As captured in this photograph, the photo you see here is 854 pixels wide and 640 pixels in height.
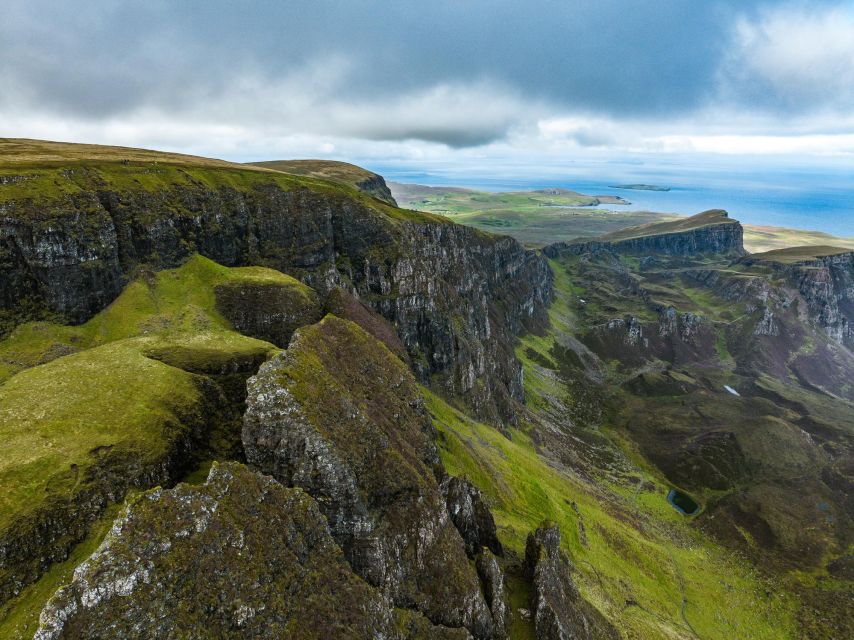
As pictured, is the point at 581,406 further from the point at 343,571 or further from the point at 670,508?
the point at 343,571

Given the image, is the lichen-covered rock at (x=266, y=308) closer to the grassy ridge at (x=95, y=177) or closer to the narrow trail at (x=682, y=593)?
the grassy ridge at (x=95, y=177)

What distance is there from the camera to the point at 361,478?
44.7 m

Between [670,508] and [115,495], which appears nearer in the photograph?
[115,495]

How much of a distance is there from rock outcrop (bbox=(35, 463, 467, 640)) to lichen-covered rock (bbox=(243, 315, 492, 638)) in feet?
12.5

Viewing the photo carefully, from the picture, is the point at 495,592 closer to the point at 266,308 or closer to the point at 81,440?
the point at 81,440

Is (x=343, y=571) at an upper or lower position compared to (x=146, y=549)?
lower

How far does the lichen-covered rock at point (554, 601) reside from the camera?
48.8m

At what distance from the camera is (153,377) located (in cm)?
5094

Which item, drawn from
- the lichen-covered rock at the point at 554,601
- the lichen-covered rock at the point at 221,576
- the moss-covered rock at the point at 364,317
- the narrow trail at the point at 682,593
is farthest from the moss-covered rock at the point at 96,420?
the narrow trail at the point at 682,593

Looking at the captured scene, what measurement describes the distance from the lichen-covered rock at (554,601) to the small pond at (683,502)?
94337mm


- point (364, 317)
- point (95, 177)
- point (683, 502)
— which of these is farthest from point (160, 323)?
point (683, 502)

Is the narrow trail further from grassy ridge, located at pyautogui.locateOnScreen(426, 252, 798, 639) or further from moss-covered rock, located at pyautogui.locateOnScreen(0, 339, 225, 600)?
moss-covered rock, located at pyautogui.locateOnScreen(0, 339, 225, 600)

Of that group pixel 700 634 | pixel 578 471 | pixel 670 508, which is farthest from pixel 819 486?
pixel 700 634

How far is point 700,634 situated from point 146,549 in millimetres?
103973
